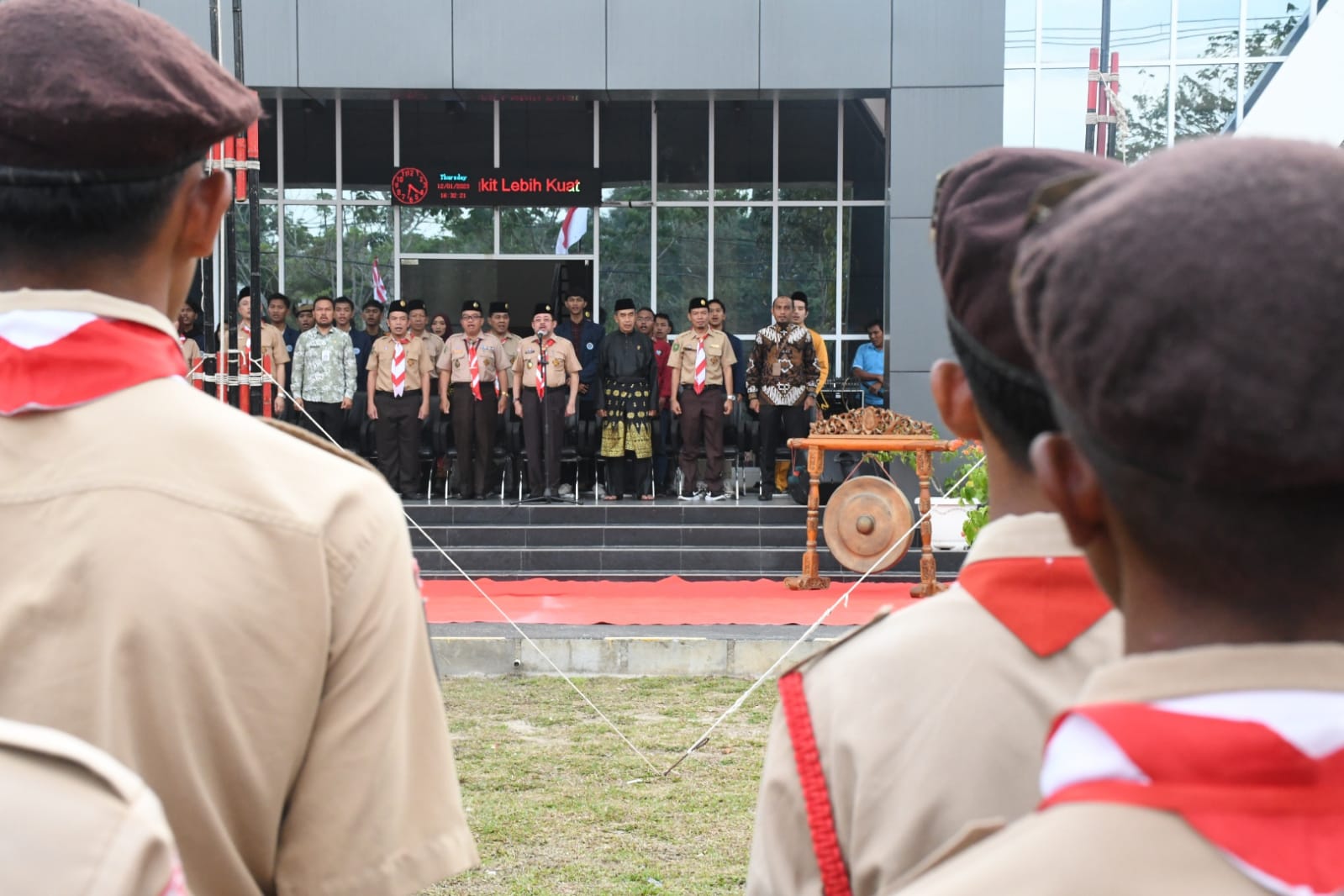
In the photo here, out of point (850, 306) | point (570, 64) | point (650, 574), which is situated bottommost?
point (650, 574)

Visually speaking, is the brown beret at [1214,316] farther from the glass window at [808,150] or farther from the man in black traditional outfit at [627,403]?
the glass window at [808,150]

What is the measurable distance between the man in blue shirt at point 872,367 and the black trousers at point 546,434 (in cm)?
329

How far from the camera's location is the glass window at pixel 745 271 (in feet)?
57.9

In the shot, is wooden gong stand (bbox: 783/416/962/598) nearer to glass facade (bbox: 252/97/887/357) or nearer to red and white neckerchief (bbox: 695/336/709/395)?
red and white neckerchief (bbox: 695/336/709/395)

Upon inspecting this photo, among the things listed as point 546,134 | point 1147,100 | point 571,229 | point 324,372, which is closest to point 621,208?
point 571,229

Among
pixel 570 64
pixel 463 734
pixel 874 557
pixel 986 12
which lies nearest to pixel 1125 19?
pixel 986 12

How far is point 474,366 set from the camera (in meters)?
14.0

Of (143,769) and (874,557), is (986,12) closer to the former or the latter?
(874,557)

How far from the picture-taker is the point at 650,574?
1222 cm

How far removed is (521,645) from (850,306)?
1018cm

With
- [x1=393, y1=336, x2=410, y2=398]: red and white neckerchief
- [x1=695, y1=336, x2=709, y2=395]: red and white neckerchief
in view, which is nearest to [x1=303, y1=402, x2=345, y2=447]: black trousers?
[x1=393, y1=336, x2=410, y2=398]: red and white neckerchief

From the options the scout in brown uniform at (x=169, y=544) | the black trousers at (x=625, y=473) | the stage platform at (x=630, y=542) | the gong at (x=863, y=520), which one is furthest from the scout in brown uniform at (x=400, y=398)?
the scout in brown uniform at (x=169, y=544)

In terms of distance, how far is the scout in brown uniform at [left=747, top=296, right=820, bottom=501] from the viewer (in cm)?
1379

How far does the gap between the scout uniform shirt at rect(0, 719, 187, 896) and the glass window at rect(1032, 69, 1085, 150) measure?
17.7 m
